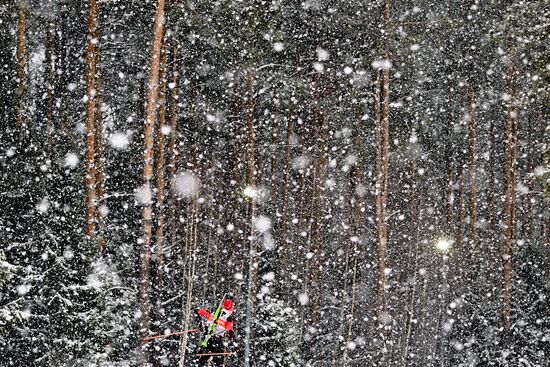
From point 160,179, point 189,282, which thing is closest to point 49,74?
point 160,179

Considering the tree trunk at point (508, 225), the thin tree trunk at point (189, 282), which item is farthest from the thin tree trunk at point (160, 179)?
the tree trunk at point (508, 225)

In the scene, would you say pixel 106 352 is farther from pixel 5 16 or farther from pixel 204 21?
pixel 204 21

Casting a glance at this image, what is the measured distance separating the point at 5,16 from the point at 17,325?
6.18m

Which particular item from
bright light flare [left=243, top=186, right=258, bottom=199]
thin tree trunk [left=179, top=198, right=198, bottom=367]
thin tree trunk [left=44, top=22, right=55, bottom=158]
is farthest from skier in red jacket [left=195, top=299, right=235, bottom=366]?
thin tree trunk [left=44, top=22, right=55, bottom=158]

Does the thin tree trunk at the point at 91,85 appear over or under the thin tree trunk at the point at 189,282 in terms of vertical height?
over

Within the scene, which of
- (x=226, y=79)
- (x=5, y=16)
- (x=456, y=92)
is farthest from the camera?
(x=456, y=92)

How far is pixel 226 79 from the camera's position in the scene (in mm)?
21016

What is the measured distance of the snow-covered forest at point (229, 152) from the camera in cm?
993

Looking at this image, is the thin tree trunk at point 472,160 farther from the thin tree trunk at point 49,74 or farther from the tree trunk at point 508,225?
the thin tree trunk at point 49,74

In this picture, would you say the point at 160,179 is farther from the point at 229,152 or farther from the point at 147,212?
the point at 229,152

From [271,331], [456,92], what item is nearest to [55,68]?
[271,331]

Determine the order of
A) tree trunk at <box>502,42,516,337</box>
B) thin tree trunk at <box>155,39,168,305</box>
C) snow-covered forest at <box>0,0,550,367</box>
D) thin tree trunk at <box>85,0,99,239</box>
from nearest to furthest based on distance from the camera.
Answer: snow-covered forest at <box>0,0,550,367</box> → thin tree trunk at <box>85,0,99,239</box> → thin tree trunk at <box>155,39,168,305</box> → tree trunk at <box>502,42,516,337</box>

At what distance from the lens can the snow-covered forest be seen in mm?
9930

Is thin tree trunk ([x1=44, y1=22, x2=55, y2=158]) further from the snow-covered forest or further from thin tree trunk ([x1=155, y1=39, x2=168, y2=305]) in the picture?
thin tree trunk ([x1=155, y1=39, x2=168, y2=305])
